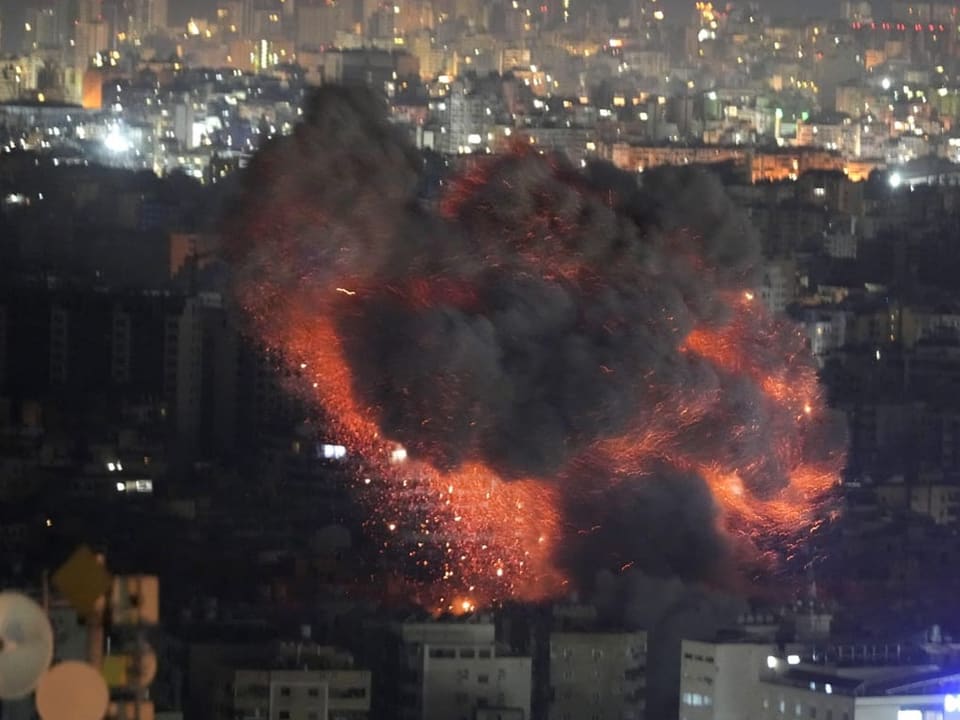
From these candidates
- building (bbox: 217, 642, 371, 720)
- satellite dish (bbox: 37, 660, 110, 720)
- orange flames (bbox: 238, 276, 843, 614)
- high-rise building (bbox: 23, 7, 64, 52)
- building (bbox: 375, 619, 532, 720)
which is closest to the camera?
satellite dish (bbox: 37, 660, 110, 720)

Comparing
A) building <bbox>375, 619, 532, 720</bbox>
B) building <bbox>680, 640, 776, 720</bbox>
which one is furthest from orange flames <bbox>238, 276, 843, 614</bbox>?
building <bbox>680, 640, 776, 720</bbox>

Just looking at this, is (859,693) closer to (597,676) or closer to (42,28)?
(597,676)

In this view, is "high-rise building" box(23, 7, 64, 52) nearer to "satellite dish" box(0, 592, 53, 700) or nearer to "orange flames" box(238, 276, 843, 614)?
"orange flames" box(238, 276, 843, 614)

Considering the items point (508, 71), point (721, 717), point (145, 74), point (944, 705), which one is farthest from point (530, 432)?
point (508, 71)

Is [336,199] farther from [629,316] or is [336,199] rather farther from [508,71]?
[508,71]

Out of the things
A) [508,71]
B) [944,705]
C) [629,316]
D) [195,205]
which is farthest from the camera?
[508,71]
